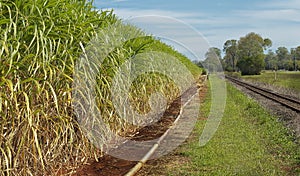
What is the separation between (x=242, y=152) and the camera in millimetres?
5230

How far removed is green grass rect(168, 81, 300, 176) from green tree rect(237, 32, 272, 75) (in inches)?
3083

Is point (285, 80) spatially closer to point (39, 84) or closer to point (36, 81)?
point (39, 84)

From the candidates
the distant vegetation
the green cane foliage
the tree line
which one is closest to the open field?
the distant vegetation

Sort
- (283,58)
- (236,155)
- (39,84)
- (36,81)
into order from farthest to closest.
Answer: (283,58) → (236,155) → (39,84) → (36,81)

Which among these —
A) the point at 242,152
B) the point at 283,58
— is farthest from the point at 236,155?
the point at 283,58

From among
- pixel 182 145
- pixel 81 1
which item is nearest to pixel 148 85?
pixel 182 145

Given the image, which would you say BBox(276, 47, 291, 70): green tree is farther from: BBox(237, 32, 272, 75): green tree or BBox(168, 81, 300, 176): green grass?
BBox(168, 81, 300, 176): green grass

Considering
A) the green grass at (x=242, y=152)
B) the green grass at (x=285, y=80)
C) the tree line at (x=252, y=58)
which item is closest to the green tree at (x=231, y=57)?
the tree line at (x=252, y=58)

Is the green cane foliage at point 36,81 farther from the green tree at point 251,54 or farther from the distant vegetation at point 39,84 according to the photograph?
the green tree at point 251,54

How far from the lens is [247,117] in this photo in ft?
30.7

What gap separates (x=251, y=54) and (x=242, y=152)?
86.6 meters

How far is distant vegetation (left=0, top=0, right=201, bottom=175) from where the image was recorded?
9.20ft

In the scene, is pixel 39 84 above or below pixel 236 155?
above

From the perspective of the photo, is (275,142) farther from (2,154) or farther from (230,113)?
(2,154)
